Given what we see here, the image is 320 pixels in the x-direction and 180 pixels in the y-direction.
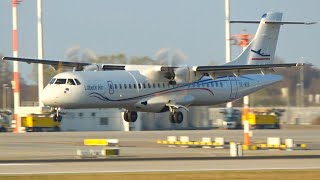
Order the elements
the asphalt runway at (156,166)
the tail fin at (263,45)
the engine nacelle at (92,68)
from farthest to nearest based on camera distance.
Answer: the tail fin at (263,45) < the engine nacelle at (92,68) < the asphalt runway at (156,166)

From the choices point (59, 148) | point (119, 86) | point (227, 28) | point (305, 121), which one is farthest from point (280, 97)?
point (59, 148)

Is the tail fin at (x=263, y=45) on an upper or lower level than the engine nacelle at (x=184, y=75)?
upper

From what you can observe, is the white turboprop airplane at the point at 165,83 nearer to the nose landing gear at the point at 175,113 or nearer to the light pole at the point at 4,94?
the nose landing gear at the point at 175,113

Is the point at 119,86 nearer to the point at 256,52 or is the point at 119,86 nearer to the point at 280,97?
the point at 256,52

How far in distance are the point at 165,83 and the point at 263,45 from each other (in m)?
7.96

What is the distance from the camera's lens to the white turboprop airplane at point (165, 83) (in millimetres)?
48625

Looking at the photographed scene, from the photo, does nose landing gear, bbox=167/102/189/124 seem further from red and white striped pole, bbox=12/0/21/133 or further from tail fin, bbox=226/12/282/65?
red and white striped pole, bbox=12/0/21/133

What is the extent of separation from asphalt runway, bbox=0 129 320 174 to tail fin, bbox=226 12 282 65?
8.24 metres

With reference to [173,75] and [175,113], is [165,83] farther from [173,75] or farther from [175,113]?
[175,113]

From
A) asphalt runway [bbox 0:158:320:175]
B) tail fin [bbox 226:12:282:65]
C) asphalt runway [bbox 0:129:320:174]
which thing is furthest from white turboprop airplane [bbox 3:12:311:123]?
asphalt runway [bbox 0:158:320:175]

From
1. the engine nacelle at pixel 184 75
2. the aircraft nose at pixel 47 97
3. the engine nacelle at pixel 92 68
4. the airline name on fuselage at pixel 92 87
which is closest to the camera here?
the aircraft nose at pixel 47 97

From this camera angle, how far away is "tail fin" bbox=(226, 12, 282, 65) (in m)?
55.8

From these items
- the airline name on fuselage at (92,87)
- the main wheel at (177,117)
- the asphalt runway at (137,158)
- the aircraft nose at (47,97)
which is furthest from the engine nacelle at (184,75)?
the aircraft nose at (47,97)

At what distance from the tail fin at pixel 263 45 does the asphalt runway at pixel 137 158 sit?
325 inches
